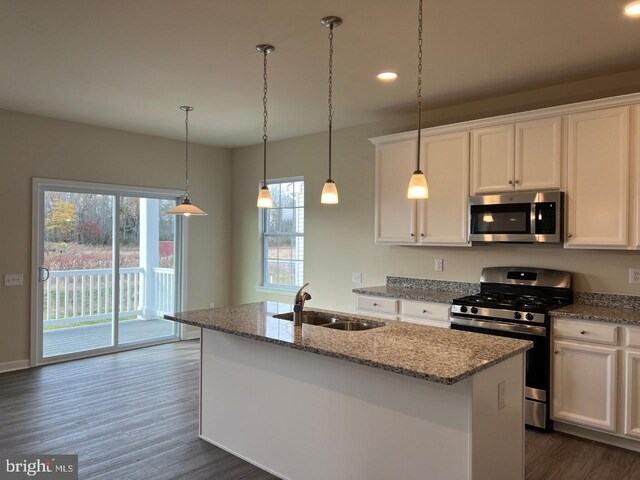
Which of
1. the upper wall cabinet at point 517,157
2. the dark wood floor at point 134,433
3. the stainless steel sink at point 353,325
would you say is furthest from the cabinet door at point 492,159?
the dark wood floor at point 134,433

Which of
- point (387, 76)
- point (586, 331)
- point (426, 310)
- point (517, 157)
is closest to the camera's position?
point (586, 331)

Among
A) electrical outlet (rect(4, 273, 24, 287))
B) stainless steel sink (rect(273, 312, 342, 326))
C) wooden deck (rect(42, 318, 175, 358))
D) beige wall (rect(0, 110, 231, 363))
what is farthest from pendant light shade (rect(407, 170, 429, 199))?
wooden deck (rect(42, 318, 175, 358))

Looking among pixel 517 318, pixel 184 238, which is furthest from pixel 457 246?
pixel 184 238

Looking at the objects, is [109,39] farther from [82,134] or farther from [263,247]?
[263,247]

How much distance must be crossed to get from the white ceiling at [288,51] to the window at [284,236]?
62.5 inches

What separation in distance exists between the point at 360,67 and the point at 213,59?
3.52ft

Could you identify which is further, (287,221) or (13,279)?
(287,221)

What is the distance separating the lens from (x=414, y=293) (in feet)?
14.5

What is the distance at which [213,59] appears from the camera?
3369mm

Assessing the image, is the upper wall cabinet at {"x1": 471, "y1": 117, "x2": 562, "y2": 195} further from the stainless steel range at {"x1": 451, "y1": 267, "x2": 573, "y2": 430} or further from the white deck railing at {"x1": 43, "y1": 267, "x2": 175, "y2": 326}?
the white deck railing at {"x1": 43, "y1": 267, "x2": 175, "y2": 326}

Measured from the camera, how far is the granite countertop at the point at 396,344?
1939 mm

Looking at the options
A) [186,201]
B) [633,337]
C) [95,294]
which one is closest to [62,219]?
[95,294]

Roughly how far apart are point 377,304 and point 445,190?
1.22m

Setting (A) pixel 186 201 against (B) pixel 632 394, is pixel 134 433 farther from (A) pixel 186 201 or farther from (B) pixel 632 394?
(B) pixel 632 394
